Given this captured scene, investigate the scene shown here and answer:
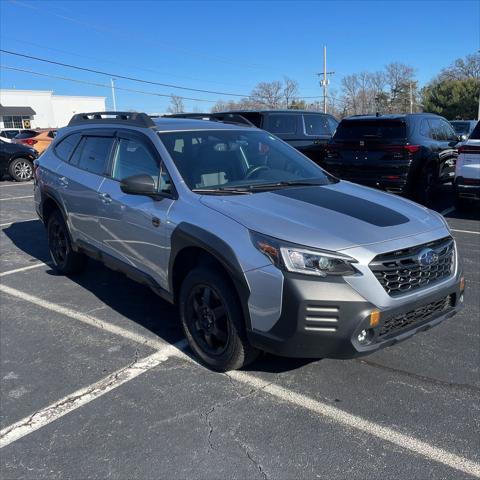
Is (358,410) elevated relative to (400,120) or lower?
lower

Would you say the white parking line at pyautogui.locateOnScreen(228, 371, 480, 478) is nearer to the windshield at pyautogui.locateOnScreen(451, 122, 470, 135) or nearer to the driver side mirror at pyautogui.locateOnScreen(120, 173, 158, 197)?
the driver side mirror at pyautogui.locateOnScreen(120, 173, 158, 197)

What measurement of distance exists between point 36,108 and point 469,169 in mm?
73076

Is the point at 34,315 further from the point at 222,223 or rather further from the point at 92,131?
the point at 222,223

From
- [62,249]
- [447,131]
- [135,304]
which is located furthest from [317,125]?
[135,304]

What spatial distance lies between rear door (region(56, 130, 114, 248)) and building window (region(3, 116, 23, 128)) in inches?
2697

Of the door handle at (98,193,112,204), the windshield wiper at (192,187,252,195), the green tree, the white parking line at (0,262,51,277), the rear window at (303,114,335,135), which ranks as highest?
the green tree

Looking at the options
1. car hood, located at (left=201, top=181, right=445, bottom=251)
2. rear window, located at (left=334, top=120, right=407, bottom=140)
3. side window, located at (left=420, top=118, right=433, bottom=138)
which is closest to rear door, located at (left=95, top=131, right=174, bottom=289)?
car hood, located at (left=201, top=181, right=445, bottom=251)

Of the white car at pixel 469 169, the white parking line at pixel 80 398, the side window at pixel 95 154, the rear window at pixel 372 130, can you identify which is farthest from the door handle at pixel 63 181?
the white car at pixel 469 169

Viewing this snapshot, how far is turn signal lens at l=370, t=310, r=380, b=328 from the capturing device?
9.16 ft

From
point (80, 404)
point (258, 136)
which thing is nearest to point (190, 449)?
point (80, 404)

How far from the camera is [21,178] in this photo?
52.5 feet

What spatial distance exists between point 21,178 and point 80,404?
14553 millimetres

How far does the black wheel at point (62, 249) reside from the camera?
5559 mm

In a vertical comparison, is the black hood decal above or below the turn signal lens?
above
